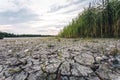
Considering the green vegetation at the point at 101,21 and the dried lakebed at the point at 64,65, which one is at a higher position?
the green vegetation at the point at 101,21

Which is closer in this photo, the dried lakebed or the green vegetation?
the dried lakebed

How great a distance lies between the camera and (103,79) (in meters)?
3.14

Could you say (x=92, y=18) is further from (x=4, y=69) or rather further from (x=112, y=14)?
(x=4, y=69)

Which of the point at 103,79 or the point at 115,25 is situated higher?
the point at 115,25

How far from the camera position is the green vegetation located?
7264 millimetres

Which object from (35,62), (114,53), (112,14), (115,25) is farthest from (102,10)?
(35,62)

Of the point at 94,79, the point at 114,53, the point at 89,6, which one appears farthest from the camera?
the point at 89,6

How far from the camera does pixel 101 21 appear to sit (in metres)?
7.65

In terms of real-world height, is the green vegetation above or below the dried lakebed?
above

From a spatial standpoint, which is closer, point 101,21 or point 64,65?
point 64,65

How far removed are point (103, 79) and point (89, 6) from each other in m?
5.85

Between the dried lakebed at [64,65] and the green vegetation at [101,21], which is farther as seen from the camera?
the green vegetation at [101,21]

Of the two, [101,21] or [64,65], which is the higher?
[101,21]

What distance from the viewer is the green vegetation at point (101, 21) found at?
726 centimetres
